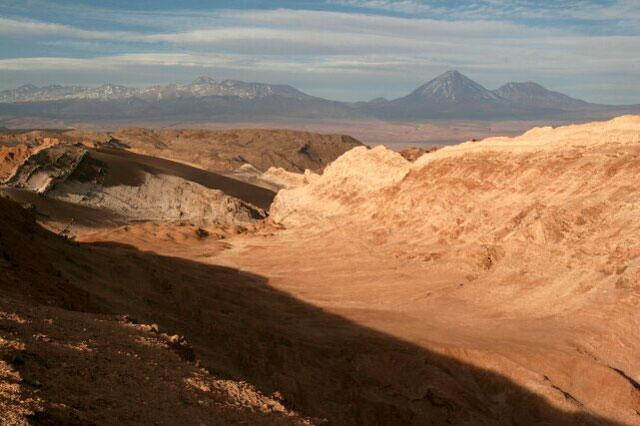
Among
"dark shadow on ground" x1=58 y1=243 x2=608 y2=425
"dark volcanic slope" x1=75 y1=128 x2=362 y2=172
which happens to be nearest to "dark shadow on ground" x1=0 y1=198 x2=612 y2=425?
"dark shadow on ground" x1=58 y1=243 x2=608 y2=425

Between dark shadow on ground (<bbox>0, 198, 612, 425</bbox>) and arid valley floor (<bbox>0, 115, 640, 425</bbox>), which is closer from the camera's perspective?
arid valley floor (<bbox>0, 115, 640, 425</bbox>)

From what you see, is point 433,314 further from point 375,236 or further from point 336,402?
point 375,236

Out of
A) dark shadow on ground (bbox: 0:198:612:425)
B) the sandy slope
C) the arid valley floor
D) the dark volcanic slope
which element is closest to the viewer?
the arid valley floor

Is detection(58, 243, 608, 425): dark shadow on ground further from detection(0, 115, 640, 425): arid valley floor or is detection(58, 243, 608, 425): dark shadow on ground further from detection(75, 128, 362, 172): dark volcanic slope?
detection(75, 128, 362, 172): dark volcanic slope

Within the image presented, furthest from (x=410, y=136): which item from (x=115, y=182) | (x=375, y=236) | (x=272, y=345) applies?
(x=272, y=345)

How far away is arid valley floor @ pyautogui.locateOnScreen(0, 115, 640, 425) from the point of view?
508 cm

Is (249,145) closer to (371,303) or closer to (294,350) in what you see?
(371,303)

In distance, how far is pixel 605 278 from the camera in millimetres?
10672

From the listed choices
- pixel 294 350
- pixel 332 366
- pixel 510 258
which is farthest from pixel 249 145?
pixel 332 366

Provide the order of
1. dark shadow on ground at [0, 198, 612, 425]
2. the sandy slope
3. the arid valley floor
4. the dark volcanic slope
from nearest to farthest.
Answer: the arid valley floor
dark shadow on ground at [0, 198, 612, 425]
the sandy slope
the dark volcanic slope

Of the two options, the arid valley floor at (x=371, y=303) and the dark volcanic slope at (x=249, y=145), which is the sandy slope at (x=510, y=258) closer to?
the arid valley floor at (x=371, y=303)

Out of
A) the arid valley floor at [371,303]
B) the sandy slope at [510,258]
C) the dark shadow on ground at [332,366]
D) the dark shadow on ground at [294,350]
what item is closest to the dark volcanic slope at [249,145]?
the arid valley floor at [371,303]

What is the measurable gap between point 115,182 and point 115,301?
58.1ft

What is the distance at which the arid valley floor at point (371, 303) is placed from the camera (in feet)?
16.7
